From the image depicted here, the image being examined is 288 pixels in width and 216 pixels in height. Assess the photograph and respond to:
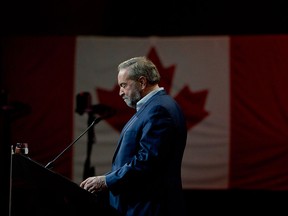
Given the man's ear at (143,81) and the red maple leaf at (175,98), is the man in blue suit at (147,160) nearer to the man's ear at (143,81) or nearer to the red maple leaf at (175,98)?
the man's ear at (143,81)

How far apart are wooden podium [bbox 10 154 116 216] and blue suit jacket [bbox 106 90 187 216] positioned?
122 millimetres

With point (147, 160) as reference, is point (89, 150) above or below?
below

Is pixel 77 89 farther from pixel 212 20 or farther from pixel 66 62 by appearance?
pixel 212 20

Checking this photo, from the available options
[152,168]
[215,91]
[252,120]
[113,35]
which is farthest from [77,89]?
[152,168]

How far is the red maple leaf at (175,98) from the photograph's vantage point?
182 inches

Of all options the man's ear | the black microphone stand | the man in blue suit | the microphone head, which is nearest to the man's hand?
the man in blue suit

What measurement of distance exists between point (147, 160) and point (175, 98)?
8.66 feet

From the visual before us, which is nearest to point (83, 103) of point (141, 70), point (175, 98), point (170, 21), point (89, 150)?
point (89, 150)

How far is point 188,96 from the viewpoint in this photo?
15.3 ft

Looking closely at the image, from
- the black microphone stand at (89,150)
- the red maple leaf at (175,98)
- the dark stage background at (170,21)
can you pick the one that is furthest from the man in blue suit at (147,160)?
the dark stage background at (170,21)

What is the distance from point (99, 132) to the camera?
15.5 ft

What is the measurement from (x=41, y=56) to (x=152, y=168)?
9.95 ft

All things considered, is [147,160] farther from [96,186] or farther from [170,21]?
[170,21]

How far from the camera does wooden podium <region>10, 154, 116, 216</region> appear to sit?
196cm
